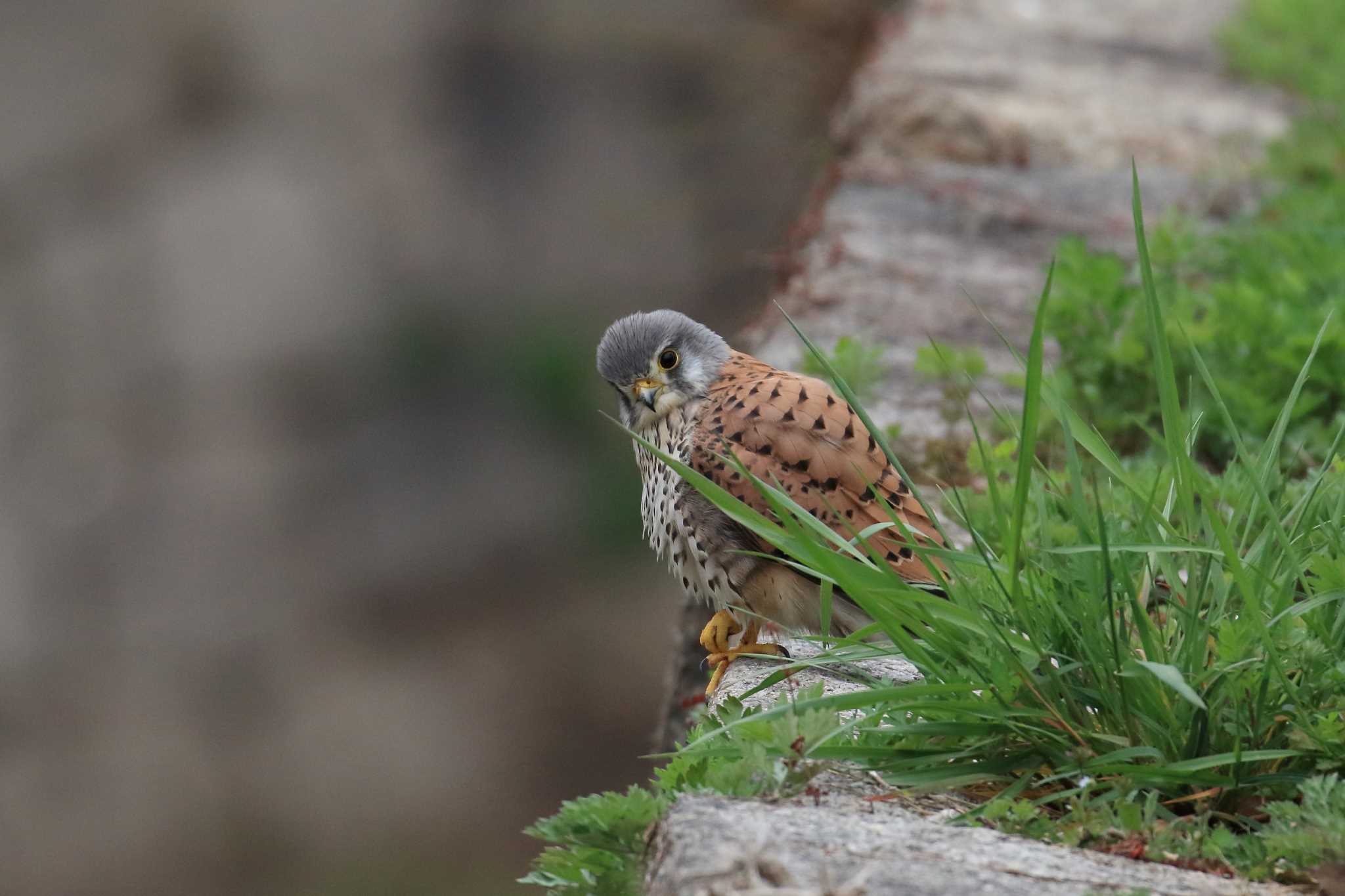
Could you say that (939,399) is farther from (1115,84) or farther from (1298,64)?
(1298,64)

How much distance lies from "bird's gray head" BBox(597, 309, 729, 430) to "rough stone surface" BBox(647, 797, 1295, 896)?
3.42 feet

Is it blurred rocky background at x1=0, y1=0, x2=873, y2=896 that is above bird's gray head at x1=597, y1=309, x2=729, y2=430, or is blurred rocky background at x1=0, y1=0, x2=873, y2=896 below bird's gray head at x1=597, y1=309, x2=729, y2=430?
below

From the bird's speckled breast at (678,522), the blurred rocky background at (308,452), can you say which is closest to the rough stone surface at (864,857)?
the bird's speckled breast at (678,522)

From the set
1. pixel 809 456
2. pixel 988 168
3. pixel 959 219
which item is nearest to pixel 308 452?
pixel 988 168

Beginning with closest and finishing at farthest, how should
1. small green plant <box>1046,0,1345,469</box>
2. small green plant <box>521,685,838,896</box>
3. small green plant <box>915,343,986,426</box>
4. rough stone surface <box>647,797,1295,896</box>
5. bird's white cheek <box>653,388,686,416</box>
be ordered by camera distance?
1. rough stone surface <box>647,797,1295,896</box>
2. small green plant <box>521,685,838,896</box>
3. bird's white cheek <box>653,388,686,416</box>
4. small green plant <box>1046,0,1345,469</box>
5. small green plant <box>915,343,986,426</box>

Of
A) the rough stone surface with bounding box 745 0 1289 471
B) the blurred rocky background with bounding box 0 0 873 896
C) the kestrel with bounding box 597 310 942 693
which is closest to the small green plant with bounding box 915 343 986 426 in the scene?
the rough stone surface with bounding box 745 0 1289 471

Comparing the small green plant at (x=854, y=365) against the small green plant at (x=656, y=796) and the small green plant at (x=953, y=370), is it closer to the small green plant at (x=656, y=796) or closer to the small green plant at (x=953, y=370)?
the small green plant at (x=953, y=370)

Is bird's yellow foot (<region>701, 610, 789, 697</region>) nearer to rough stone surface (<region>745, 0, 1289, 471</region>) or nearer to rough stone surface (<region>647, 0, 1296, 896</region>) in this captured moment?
rough stone surface (<region>647, 0, 1296, 896</region>)

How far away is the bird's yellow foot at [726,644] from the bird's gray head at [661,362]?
15.4 inches

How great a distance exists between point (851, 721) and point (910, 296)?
7.15ft

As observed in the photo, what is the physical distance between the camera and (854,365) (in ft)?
9.24

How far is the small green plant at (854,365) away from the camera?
2.81 meters

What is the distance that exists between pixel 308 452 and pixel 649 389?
24.9 feet

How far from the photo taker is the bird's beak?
7.80ft
